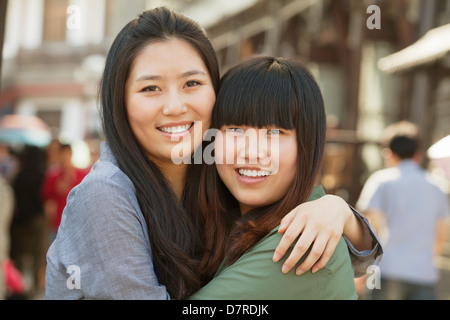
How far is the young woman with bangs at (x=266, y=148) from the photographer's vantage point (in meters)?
1.85

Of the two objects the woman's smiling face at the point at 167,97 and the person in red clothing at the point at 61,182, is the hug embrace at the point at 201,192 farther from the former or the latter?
the person in red clothing at the point at 61,182

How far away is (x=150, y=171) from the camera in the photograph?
6.47ft

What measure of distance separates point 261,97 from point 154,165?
0.43m

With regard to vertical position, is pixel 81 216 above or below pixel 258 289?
above

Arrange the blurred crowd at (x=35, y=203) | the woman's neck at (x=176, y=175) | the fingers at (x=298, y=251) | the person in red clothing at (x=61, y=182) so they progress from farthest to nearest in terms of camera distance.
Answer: the blurred crowd at (x=35, y=203), the person in red clothing at (x=61, y=182), the woman's neck at (x=176, y=175), the fingers at (x=298, y=251)

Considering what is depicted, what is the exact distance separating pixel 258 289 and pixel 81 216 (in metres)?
0.53

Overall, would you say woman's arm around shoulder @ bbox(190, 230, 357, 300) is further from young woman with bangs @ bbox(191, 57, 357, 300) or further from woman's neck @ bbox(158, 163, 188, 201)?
woman's neck @ bbox(158, 163, 188, 201)

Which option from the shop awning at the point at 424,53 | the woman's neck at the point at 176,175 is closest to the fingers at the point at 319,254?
the woman's neck at the point at 176,175

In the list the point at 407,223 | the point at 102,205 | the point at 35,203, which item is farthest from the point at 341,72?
the point at 102,205

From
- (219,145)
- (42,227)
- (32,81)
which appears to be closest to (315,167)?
(219,145)

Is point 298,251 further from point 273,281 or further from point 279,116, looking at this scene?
point 279,116

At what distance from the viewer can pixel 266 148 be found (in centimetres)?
192

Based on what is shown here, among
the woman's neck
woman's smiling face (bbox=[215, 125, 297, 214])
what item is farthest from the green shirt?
the woman's neck

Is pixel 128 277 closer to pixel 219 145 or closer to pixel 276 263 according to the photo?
pixel 276 263
